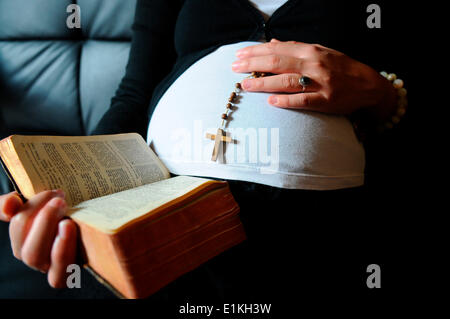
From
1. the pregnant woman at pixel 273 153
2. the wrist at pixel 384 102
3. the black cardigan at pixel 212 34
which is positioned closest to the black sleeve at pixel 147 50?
the black cardigan at pixel 212 34

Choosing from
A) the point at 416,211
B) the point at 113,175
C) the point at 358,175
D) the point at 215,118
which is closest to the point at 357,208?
the point at 358,175

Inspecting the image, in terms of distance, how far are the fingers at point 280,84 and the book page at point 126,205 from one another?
0.58ft

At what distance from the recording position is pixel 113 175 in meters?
0.44

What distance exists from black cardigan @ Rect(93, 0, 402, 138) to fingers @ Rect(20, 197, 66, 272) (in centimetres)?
28

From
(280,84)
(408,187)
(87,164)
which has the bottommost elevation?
(408,187)

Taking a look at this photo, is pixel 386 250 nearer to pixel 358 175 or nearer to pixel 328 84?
pixel 358 175

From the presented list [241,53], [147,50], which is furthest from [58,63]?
[241,53]

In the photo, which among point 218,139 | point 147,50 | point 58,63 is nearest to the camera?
point 218,139

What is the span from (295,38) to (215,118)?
26 centimetres

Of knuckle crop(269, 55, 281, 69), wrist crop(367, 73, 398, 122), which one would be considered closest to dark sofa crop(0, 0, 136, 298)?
knuckle crop(269, 55, 281, 69)

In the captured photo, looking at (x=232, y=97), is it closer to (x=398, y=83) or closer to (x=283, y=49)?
(x=283, y=49)

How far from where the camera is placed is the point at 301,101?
414 millimetres

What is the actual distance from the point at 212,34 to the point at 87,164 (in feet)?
1.27
